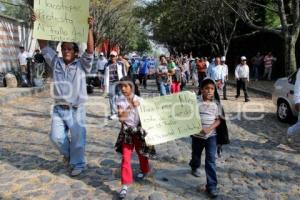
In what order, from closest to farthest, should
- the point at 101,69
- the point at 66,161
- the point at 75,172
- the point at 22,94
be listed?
the point at 75,172 → the point at 66,161 → the point at 22,94 → the point at 101,69

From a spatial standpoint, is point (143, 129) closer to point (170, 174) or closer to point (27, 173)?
point (170, 174)

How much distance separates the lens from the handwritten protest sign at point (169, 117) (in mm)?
5336

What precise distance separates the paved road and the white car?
0.52 meters

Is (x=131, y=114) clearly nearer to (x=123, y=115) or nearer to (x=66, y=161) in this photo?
(x=123, y=115)

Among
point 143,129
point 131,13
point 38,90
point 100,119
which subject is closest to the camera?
point 143,129

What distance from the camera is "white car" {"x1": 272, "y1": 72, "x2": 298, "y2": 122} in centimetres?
1060

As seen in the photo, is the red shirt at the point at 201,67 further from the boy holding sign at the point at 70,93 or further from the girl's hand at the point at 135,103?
the girl's hand at the point at 135,103

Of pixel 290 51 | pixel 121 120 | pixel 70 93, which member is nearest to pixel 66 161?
pixel 70 93

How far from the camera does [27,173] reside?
627cm

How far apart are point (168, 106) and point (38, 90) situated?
1355 centimetres

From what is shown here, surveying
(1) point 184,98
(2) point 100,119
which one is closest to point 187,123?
(1) point 184,98

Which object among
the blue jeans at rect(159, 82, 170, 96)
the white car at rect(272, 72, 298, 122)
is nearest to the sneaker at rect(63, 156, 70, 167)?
the white car at rect(272, 72, 298, 122)

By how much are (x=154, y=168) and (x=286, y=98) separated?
Answer: 5.48 m

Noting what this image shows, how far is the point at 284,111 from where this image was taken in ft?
35.9
